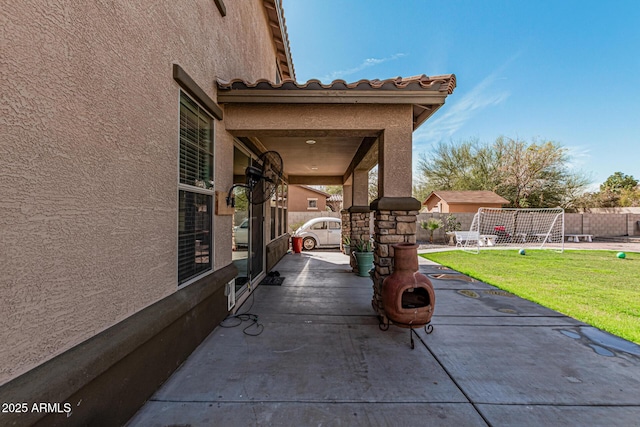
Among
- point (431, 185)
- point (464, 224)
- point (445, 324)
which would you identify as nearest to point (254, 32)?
point (445, 324)

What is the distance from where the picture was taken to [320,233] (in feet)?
42.2

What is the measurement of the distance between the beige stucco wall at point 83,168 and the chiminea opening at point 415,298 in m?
2.94

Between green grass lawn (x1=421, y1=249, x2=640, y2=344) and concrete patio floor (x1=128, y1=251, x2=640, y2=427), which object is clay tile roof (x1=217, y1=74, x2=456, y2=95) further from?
green grass lawn (x1=421, y1=249, x2=640, y2=344)

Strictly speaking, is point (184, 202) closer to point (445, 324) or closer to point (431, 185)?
point (445, 324)

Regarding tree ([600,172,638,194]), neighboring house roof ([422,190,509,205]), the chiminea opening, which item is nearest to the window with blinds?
the chiminea opening

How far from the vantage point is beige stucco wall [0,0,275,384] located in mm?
1322

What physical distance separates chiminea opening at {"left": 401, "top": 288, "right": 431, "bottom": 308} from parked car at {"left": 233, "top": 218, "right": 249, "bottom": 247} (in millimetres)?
3080

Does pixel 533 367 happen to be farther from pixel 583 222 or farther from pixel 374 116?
pixel 583 222

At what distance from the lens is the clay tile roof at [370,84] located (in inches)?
144

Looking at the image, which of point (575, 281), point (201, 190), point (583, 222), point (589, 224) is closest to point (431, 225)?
point (575, 281)

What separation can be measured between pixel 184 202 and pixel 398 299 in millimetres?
2880

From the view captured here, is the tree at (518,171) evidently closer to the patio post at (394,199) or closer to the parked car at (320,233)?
the parked car at (320,233)

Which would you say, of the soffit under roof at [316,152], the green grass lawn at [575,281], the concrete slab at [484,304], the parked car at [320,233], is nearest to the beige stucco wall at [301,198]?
the parked car at [320,233]

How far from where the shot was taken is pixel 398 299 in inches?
135
